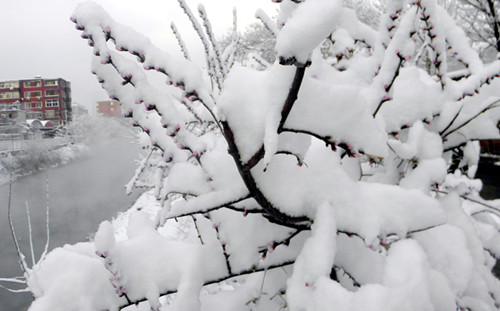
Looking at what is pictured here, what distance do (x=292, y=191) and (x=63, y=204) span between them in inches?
761

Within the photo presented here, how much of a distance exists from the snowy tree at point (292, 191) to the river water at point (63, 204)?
5.65 metres

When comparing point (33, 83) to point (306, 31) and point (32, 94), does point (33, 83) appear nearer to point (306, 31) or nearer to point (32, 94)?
point (32, 94)

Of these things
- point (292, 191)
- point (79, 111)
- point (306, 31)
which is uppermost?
point (306, 31)

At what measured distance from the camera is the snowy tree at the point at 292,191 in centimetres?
58

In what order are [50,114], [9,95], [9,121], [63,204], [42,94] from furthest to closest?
1. [42,94]
2. [50,114]
3. [9,95]
4. [9,121]
5. [63,204]

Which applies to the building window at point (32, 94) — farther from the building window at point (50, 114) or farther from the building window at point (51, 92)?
the building window at point (50, 114)

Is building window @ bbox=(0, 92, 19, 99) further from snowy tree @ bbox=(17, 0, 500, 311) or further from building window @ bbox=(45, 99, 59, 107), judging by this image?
snowy tree @ bbox=(17, 0, 500, 311)

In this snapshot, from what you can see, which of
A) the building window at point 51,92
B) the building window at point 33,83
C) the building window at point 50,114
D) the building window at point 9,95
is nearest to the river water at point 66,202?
the building window at point 50,114

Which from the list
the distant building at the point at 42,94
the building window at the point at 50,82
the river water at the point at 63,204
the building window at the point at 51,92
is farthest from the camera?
→ the building window at the point at 50,82

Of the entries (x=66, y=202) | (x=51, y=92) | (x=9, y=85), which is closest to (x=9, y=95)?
(x=9, y=85)

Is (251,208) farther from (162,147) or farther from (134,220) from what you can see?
(134,220)

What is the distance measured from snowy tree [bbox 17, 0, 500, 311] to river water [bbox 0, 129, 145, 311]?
5.65 meters

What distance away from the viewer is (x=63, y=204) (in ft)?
55.2

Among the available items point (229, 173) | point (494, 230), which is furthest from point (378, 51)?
point (494, 230)
